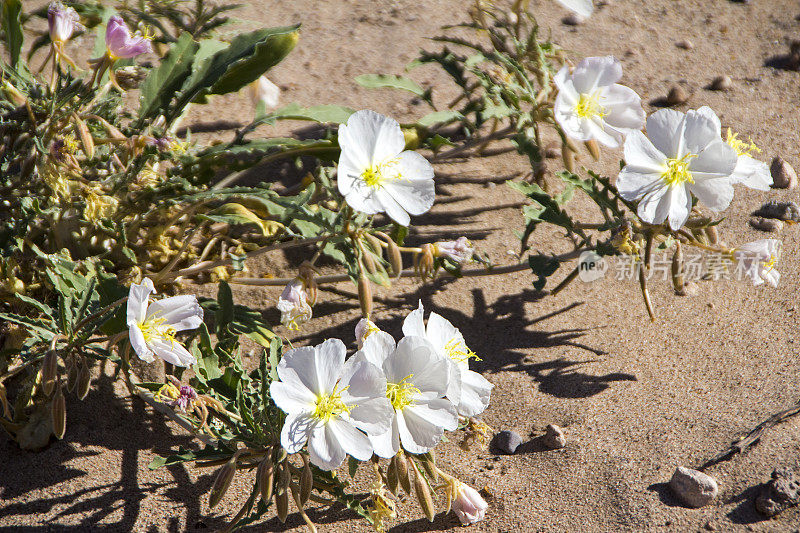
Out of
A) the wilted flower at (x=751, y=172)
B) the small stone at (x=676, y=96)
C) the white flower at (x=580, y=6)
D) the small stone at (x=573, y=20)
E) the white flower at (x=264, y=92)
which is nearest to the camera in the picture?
the wilted flower at (x=751, y=172)

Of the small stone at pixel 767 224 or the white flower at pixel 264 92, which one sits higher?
the small stone at pixel 767 224

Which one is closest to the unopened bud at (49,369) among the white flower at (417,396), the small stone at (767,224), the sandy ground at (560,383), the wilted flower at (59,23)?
Result: the sandy ground at (560,383)

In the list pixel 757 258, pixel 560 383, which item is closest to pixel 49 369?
pixel 560 383

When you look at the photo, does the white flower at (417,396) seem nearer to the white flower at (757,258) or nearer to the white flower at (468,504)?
the white flower at (468,504)

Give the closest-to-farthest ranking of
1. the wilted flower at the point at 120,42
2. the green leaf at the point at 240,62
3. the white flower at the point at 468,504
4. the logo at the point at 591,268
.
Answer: the white flower at the point at 468,504
the wilted flower at the point at 120,42
the green leaf at the point at 240,62
the logo at the point at 591,268

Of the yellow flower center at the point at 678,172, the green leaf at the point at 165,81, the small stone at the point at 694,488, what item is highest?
the yellow flower center at the point at 678,172

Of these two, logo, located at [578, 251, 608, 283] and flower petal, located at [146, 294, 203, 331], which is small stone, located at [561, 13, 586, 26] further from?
flower petal, located at [146, 294, 203, 331]

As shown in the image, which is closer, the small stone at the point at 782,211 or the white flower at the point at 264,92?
the small stone at the point at 782,211

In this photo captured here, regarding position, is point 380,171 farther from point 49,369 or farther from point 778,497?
point 778,497

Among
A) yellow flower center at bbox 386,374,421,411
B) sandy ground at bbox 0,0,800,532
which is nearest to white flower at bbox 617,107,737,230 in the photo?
sandy ground at bbox 0,0,800,532
